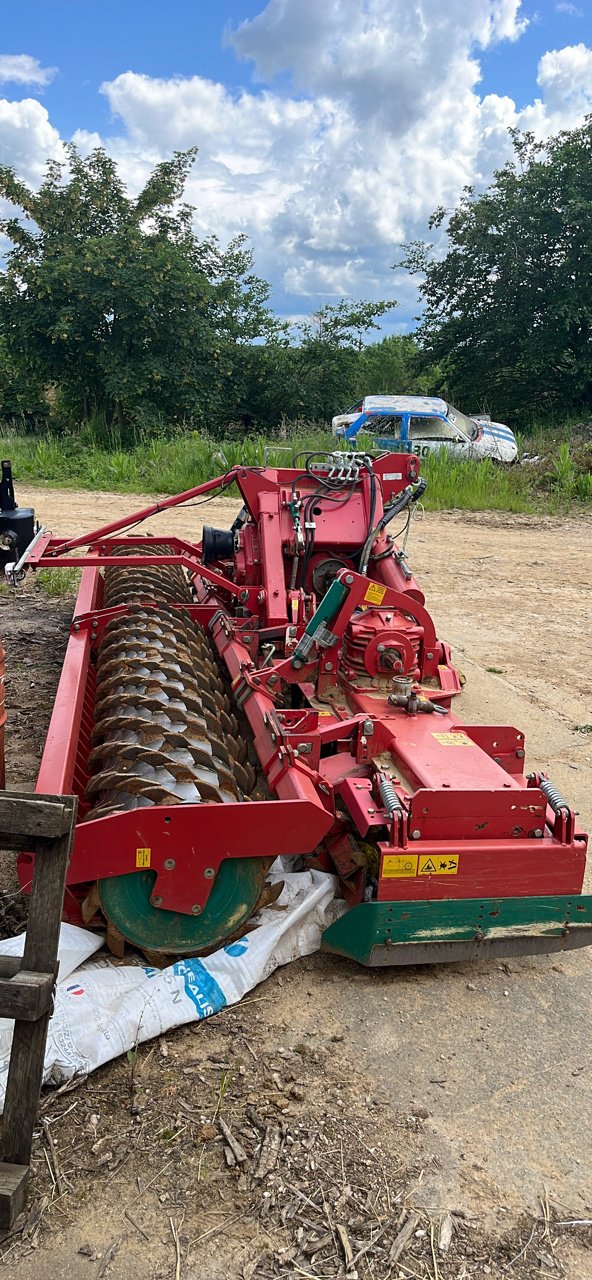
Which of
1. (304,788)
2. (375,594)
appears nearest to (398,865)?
(304,788)

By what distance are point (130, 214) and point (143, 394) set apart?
4.04 m

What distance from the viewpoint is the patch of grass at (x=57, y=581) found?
7.43 meters

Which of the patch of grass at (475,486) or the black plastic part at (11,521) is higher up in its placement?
the black plastic part at (11,521)

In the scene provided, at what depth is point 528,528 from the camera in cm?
1141

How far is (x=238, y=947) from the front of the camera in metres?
2.74

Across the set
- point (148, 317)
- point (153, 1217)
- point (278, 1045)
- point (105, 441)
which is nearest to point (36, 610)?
point (278, 1045)

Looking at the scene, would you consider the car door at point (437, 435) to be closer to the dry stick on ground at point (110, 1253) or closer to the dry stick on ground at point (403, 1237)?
the dry stick on ground at point (403, 1237)

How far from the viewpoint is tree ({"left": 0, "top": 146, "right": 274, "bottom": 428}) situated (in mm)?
16062

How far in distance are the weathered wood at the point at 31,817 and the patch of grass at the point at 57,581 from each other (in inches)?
227

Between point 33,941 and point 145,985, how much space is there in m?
0.79

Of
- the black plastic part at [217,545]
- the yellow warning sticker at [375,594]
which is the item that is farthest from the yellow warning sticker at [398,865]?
the black plastic part at [217,545]

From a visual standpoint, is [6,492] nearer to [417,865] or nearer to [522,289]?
[417,865]

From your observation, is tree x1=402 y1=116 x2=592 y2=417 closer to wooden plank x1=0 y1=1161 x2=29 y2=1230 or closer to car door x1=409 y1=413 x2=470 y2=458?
car door x1=409 y1=413 x2=470 y2=458

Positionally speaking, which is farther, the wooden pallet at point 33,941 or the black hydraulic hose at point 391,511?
the black hydraulic hose at point 391,511
